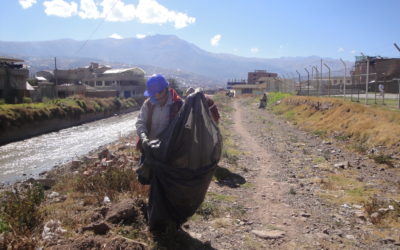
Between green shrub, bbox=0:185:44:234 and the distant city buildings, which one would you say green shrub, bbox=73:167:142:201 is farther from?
the distant city buildings

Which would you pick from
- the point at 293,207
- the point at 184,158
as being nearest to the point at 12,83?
the point at 293,207

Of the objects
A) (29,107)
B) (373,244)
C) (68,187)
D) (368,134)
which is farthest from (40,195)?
(29,107)

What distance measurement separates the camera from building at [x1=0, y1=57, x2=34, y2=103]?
35.5m

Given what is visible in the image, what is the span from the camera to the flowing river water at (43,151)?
16.9m

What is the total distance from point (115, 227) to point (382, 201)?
441cm

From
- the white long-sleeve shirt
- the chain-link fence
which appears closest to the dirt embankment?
the white long-sleeve shirt

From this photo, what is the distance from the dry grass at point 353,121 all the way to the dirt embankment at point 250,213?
272 cm

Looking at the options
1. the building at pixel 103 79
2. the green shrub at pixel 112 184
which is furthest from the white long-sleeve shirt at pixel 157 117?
the building at pixel 103 79

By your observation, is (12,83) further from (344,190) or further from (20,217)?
(344,190)

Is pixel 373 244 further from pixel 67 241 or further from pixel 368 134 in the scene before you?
pixel 368 134

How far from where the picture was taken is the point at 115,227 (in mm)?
4355

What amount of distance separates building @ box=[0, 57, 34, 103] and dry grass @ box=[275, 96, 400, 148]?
88.0 ft

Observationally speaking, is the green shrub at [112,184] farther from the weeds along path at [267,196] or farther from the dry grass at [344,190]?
the dry grass at [344,190]

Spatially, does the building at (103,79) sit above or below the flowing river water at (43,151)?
above
